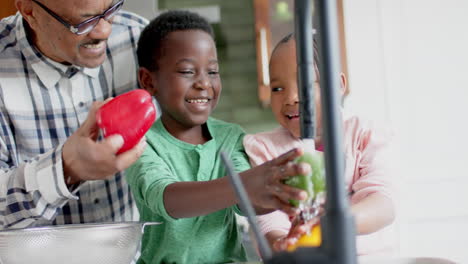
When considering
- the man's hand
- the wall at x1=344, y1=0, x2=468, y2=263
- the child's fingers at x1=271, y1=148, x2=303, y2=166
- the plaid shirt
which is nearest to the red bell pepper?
the man's hand

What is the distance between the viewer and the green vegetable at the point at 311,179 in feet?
2.06

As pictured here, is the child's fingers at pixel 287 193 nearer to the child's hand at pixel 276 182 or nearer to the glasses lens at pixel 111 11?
the child's hand at pixel 276 182

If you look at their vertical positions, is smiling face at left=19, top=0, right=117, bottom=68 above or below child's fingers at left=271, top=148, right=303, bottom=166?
above

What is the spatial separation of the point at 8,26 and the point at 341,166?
1.31 metres

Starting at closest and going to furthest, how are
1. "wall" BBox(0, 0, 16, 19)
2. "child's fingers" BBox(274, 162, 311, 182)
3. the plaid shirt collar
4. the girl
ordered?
"child's fingers" BBox(274, 162, 311, 182), the girl, the plaid shirt collar, "wall" BBox(0, 0, 16, 19)

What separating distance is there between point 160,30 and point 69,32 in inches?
8.1

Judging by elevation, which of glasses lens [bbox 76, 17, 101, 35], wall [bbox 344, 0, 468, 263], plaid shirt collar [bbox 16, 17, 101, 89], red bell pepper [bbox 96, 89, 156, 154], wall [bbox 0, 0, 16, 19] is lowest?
wall [bbox 344, 0, 468, 263]

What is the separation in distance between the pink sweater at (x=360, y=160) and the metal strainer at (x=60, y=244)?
0.34 metres

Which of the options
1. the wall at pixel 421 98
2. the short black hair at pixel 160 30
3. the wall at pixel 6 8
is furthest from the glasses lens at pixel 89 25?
the wall at pixel 421 98

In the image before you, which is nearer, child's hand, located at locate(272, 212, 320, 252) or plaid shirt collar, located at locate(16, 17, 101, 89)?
child's hand, located at locate(272, 212, 320, 252)

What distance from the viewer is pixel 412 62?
9.17 ft

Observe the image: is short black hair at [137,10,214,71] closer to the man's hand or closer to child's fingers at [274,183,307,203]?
the man's hand

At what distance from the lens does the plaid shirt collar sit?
138 cm

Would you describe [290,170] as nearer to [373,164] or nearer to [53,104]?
[373,164]
